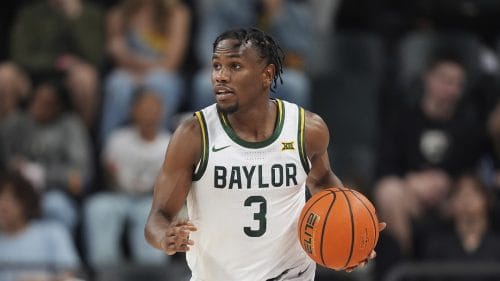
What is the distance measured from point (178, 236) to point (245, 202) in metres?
0.68

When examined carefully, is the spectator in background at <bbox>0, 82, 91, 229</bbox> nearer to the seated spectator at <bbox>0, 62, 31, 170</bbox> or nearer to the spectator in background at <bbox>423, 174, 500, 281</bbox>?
the seated spectator at <bbox>0, 62, 31, 170</bbox>

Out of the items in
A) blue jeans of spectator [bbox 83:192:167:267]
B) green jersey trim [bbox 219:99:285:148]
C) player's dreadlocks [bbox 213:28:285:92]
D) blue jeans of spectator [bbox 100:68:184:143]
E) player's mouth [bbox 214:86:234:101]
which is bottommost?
blue jeans of spectator [bbox 83:192:167:267]

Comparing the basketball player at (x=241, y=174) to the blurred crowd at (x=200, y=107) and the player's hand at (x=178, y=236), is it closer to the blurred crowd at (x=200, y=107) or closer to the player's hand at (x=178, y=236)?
the player's hand at (x=178, y=236)

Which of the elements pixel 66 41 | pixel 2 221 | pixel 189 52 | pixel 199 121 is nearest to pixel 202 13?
pixel 189 52

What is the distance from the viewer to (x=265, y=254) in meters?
6.08

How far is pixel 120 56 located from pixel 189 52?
83cm

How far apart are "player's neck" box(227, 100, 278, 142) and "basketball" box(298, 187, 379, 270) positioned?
1.59 feet

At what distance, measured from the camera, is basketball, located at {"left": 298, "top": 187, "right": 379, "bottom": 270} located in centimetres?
586

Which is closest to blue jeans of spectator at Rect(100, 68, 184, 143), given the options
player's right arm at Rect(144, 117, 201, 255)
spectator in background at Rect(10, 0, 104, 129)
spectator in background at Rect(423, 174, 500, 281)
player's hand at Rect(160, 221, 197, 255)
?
spectator in background at Rect(10, 0, 104, 129)

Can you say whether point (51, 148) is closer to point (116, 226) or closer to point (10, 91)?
point (10, 91)

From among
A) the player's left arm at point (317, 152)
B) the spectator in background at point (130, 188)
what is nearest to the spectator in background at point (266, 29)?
the spectator in background at point (130, 188)

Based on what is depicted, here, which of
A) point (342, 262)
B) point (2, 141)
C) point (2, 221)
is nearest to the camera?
point (342, 262)

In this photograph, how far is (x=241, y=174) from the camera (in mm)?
6012

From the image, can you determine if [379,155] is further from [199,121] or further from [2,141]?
[199,121]
